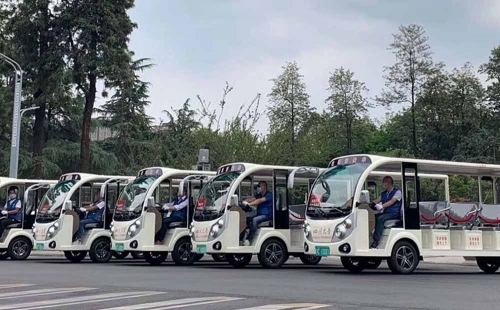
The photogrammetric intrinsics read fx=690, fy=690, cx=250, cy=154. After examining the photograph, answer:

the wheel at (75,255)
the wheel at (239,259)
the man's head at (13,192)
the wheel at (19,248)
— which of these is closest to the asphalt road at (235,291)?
the wheel at (239,259)

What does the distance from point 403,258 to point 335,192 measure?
83.3 inches

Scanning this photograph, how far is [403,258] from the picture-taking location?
15258mm

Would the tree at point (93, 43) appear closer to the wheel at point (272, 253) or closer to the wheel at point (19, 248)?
the wheel at point (19, 248)

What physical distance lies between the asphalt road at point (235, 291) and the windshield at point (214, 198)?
2260 millimetres

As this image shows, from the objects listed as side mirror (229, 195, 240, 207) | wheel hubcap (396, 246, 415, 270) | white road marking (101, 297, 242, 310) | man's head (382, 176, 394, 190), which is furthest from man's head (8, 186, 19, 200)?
white road marking (101, 297, 242, 310)

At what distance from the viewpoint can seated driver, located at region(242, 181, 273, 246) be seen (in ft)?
56.3

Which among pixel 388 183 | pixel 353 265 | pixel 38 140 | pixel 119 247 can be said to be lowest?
pixel 353 265

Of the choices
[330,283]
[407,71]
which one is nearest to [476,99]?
[407,71]

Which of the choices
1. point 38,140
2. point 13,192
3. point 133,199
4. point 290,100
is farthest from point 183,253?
point 290,100

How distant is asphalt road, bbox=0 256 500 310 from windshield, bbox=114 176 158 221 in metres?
3.37

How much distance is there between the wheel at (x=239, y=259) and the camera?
17734mm

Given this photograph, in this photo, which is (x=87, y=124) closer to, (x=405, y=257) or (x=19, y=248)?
(x=19, y=248)

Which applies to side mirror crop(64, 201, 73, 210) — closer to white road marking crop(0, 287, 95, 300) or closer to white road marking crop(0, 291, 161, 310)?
white road marking crop(0, 287, 95, 300)

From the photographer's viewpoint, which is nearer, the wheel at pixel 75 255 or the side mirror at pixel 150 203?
the side mirror at pixel 150 203
